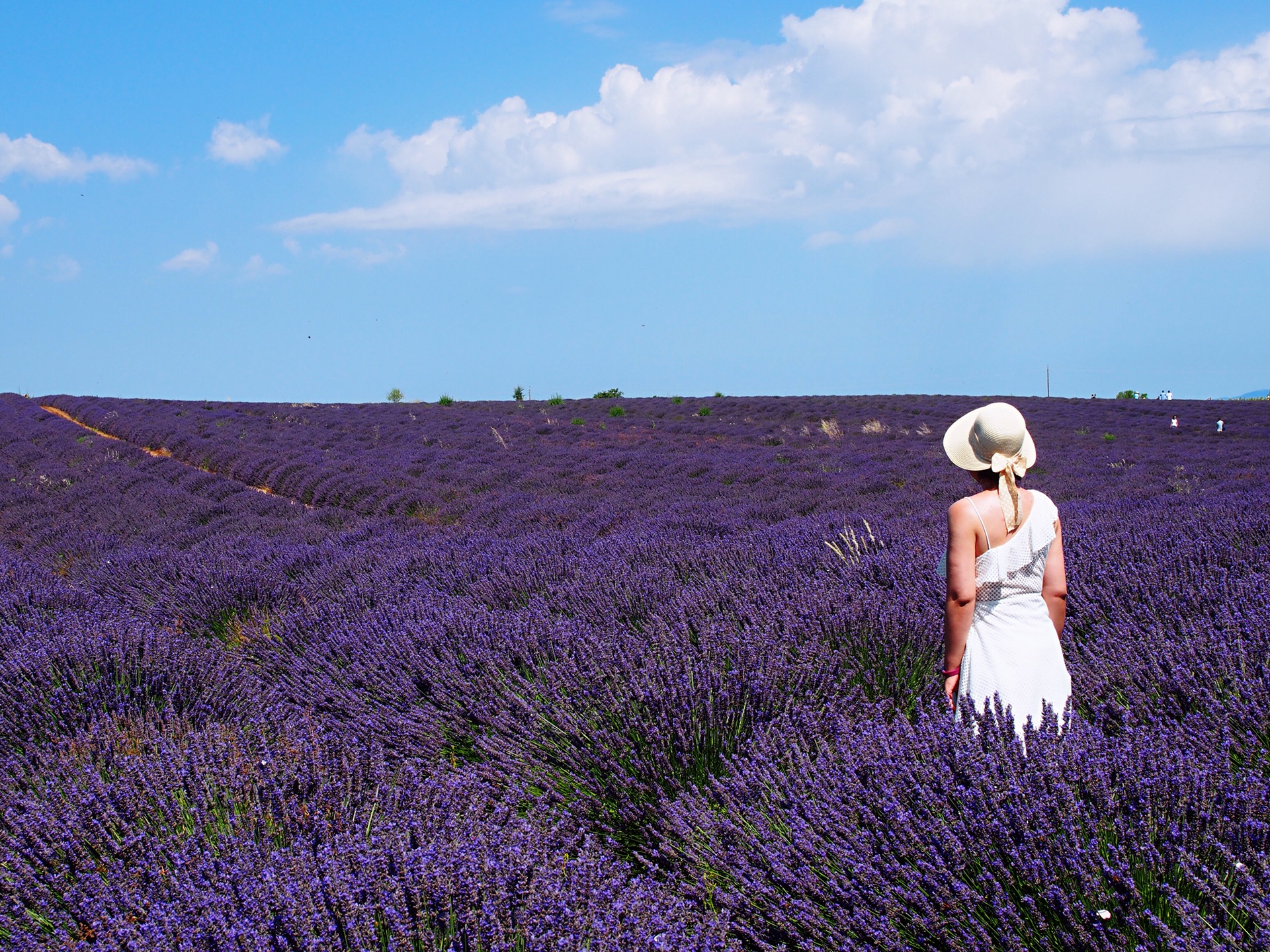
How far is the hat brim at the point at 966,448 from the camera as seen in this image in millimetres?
2383

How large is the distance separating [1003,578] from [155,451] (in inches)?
719

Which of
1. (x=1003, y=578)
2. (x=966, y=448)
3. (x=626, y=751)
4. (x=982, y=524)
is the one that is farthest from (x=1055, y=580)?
(x=626, y=751)

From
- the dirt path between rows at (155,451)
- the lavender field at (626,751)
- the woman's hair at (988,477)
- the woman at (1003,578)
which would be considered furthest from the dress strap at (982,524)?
the dirt path between rows at (155,451)

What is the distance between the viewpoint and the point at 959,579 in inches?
92.3

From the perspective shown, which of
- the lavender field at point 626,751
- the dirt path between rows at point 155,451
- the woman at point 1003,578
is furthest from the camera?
the dirt path between rows at point 155,451

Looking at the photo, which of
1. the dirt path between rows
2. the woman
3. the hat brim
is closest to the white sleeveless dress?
the woman

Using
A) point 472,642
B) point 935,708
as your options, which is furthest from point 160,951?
point 472,642

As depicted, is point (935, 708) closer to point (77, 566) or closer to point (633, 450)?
point (77, 566)

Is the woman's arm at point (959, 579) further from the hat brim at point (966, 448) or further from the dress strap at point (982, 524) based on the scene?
the hat brim at point (966, 448)

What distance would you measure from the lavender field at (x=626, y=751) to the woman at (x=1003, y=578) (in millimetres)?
158

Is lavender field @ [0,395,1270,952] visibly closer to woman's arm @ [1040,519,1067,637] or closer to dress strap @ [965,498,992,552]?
woman's arm @ [1040,519,1067,637]

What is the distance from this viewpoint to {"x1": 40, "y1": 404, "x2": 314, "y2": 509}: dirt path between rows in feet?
38.1

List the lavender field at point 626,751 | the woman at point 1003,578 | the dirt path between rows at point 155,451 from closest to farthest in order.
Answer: the lavender field at point 626,751
the woman at point 1003,578
the dirt path between rows at point 155,451

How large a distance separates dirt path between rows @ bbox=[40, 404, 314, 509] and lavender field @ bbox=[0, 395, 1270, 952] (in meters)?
5.06
